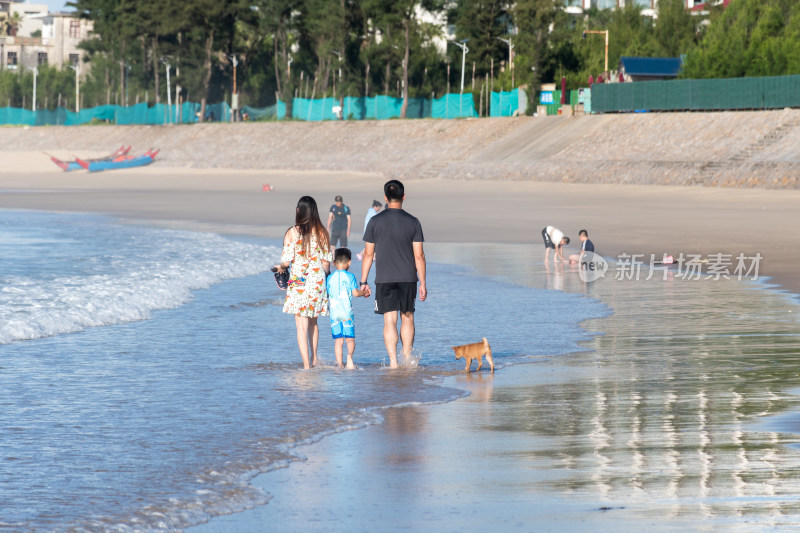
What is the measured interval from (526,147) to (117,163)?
26678 mm

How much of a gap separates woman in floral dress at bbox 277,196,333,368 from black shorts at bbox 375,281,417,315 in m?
0.57

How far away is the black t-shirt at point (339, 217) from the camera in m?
21.7

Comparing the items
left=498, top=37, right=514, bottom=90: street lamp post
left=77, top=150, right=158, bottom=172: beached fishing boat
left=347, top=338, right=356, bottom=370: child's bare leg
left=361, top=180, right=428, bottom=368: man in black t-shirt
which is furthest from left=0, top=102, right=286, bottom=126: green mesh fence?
left=361, top=180, right=428, bottom=368: man in black t-shirt

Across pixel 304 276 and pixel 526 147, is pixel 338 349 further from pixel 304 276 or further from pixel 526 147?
pixel 526 147

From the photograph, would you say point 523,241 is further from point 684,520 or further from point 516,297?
point 684,520

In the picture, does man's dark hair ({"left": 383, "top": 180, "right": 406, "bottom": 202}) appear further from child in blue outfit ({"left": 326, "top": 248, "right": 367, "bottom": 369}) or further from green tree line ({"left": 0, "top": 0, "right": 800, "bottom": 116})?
green tree line ({"left": 0, "top": 0, "right": 800, "bottom": 116})

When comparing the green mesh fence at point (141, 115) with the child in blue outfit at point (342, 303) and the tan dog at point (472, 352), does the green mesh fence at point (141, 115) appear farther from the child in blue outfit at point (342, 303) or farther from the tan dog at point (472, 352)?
the tan dog at point (472, 352)

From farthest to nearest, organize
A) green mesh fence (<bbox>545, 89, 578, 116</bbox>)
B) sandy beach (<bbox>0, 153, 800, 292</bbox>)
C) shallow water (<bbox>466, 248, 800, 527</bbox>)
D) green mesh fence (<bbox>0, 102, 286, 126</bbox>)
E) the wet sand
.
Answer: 1. green mesh fence (<bbox>0, 102, 286, 126</bbox>)
2. green mesh fence (<bbox>545, 89, 578, 116</bbox>)
3. sandy beach (<bbox>0, 153, 800, 292</bbox>)
4. shallow water (<bbox>466, 248, 800, 527</bbox>)
5. the wet sand

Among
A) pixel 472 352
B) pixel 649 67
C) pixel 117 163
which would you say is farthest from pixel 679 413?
pixel 117 163

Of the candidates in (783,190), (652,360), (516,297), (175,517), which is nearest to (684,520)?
(175,517)

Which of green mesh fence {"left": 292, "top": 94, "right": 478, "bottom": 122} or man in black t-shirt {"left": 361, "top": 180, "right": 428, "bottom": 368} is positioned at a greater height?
green mesh fence {"left": 292, "top": 94, "right": 478, "bottom": 122}

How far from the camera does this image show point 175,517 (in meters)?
6.01

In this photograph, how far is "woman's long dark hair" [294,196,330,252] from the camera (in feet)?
33.7

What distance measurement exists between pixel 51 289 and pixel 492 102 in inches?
2157
